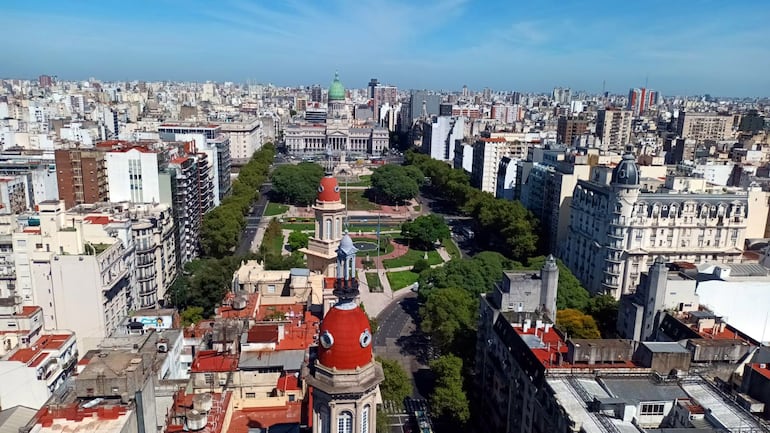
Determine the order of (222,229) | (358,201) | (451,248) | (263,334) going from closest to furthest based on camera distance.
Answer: (263,334) → (222,229) → (451,248) → (358,201)

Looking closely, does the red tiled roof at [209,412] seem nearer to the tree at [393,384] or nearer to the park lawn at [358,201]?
the tree at [393,384]

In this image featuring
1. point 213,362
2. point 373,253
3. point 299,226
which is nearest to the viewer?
point 213,362

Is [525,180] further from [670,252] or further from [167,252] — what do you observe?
[167,252]

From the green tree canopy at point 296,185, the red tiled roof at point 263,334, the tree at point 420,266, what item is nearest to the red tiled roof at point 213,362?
the red tiled roof at point 263,334

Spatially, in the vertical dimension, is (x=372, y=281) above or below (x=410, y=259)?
below

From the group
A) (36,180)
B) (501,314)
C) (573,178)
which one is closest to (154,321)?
(501,314)

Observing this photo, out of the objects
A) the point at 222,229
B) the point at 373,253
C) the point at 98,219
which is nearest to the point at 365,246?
the point at 373,253

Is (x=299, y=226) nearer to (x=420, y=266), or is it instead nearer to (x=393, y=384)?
(x=420, y=266)
